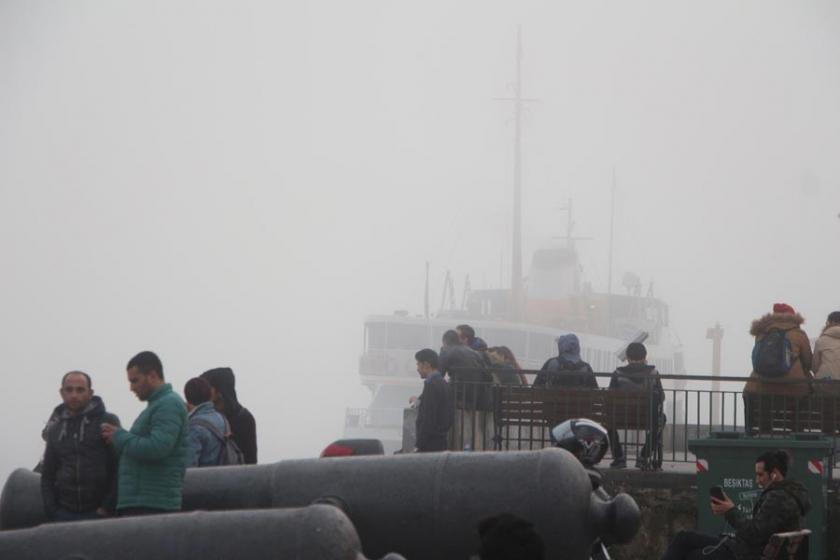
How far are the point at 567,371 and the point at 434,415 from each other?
9.67 feet

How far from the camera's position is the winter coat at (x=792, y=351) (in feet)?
55.5

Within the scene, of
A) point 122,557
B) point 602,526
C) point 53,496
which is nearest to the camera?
point 122,557

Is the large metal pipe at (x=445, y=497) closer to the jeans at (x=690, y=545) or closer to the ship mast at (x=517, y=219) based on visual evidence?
the jeans at (x=690, y=545)

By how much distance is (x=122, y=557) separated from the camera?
861 centimetres

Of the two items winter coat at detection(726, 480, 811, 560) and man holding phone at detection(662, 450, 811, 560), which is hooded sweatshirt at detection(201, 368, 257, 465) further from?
winter coat at detection(726, 480, 811, 560)

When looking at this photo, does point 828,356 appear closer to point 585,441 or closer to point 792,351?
point 792,351


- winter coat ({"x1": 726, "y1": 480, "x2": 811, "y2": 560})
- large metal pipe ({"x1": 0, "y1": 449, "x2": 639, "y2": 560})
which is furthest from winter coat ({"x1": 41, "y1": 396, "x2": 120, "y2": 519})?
winter coat ({"x1": 726, "y1": 480, "x2": 811, "y2": 560})

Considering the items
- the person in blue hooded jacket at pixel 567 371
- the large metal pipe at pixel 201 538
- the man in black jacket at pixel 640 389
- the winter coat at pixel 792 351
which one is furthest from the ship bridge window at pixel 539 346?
the large metal pipe at pixel 201 538

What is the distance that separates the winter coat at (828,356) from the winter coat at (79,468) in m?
9.13

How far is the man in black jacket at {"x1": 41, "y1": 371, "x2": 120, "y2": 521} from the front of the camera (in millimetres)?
10273

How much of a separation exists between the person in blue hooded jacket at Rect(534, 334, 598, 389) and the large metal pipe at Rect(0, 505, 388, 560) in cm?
942

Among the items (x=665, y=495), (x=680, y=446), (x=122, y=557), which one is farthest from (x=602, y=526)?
(x=680, y=446)

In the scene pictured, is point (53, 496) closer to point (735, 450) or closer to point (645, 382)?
point (735, 450)

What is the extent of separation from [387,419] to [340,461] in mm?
53834
